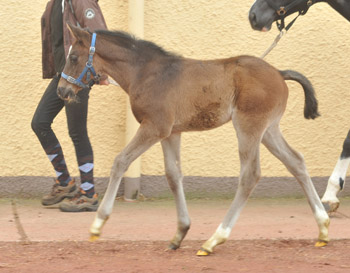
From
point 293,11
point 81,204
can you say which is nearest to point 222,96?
point 293,11

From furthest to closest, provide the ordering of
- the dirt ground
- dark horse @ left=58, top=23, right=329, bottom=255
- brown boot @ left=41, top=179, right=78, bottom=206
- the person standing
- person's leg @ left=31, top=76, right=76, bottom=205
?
brown boot @ left=41, top=179, right=78, bottom=206
person's leg @ left=31, top=76, right=76, bottom=205
the person standing
dark horse @ left=58, top=23, right=329, bottom=255
the dirt ground

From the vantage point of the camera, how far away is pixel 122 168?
16.0 feet

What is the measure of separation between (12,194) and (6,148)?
467 millimetres

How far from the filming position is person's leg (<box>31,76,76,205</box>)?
6570 mm

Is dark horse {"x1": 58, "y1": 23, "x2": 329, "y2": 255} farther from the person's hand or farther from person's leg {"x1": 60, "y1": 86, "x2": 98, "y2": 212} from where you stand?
person's leg {"x1": 60, "y1": 86, "x2": 98, "y2": 212}

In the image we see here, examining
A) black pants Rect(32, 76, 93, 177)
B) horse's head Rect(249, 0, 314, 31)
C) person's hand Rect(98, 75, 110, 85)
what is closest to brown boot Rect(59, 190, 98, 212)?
black pants Rect(32, 76, 93, 177)

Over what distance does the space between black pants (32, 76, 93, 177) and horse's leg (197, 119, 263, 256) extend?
6.24ft

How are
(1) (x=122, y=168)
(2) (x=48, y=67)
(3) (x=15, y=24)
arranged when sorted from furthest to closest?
(3) (x=15, y=24) < (2) (x=48, y=67) < (1) (x=122, y=168)

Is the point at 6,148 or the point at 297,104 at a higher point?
the point at 297,104

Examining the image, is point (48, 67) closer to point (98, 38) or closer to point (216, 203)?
point (98, 38)

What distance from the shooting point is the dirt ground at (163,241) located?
475 centimetres

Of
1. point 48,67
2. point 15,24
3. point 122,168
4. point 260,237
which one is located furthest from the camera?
point 15,24

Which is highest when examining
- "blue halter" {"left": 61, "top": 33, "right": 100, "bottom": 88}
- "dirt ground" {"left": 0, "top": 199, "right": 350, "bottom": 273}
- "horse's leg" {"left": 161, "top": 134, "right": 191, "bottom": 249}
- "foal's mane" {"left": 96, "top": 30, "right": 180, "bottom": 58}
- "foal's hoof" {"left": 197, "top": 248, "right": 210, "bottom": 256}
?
"foal's mane" {"left": 96, "top": 30, "right": 180, "bottom": 58}

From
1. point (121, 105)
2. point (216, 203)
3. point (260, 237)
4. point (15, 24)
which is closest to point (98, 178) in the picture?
point (121, 105)
